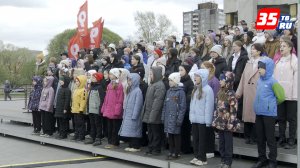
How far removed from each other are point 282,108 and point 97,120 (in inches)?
184

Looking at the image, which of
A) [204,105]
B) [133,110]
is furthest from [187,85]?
[133,110]

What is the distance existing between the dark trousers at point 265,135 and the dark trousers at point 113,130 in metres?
3.76

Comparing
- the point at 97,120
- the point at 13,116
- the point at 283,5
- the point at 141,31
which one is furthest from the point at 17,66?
the point at 97,120

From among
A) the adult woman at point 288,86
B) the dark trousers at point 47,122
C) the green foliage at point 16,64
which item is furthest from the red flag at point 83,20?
the green foliage at point 16,64

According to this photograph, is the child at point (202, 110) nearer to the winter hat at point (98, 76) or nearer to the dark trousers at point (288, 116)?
the dark trousers at point (288, 116)

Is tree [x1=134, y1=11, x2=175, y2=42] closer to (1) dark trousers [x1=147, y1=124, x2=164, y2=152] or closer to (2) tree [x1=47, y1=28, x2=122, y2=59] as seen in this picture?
(2) tree [x1=47, y1=28, x2=122, y2=59]

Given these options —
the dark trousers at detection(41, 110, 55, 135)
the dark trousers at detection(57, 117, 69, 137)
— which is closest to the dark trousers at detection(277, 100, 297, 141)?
the dark trousers at detection(57, 117, 69, 137)

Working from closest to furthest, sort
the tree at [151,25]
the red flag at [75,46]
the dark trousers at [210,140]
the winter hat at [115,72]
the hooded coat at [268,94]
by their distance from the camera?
the hooded coat at [268,94]
the dark trousers at [210,140]
the winter hat at [115,72]
the red flag at [75,46]
the tree at [151,25]

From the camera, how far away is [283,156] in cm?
803

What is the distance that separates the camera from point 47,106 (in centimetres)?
1264

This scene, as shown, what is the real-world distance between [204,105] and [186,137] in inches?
54.3

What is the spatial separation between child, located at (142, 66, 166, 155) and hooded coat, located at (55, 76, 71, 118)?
10.2 feet

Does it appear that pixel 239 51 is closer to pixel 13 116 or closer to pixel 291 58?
pixel 291 58

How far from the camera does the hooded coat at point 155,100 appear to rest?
943cm
